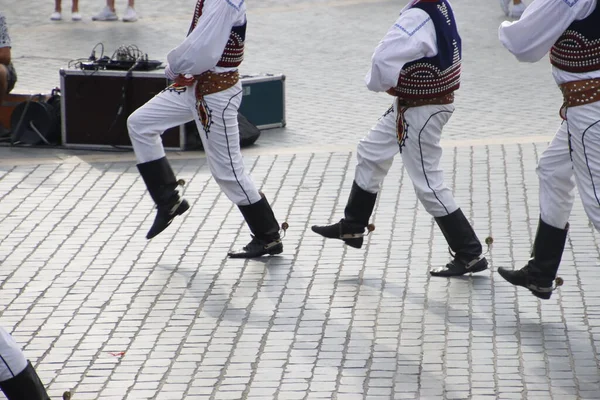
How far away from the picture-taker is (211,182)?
8531 mm

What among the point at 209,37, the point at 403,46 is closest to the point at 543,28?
the point at 403,46

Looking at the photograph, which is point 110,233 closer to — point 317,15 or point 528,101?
point 528,101

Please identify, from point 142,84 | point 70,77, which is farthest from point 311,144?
point 70,77

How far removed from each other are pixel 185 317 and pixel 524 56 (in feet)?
6.99

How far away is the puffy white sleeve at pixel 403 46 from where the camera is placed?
5.75 meters

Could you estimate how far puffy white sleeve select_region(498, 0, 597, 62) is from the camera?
200 inches

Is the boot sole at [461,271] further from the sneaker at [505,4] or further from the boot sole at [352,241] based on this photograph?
the sneaker at [505,4]

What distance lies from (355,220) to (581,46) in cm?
187

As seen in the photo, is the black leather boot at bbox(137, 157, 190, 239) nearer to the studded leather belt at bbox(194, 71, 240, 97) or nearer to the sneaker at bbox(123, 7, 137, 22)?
the studded leather belt at bbox(194, 71, 240, 97)

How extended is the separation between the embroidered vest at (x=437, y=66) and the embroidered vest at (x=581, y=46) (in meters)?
0.76

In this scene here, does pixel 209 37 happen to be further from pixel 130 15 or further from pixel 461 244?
pixel 130 15

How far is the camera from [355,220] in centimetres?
657

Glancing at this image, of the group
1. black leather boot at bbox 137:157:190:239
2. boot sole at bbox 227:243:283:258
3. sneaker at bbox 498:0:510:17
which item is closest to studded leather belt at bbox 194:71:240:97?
black leather boot at bbox 137:157:190:239

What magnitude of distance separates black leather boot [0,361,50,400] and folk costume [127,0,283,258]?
2485 millimetres
